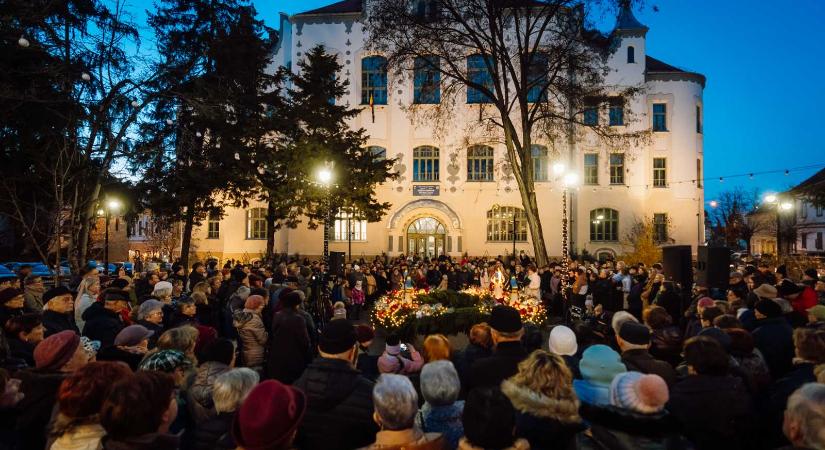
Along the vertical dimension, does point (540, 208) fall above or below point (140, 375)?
above

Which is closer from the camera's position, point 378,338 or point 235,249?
point 378,338

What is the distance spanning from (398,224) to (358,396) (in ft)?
95.1

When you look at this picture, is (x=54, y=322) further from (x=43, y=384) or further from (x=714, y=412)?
(x=714, y=412)

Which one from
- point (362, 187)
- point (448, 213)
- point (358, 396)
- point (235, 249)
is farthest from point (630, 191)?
point (358, 396)

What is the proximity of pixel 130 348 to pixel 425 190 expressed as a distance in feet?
93.8

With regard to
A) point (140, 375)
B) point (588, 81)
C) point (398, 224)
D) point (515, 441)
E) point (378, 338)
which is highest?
point (588, 81)

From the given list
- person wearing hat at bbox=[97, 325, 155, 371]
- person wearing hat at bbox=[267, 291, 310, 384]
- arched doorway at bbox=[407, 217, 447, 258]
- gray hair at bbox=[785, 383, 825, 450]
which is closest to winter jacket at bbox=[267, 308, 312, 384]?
person wearing hat at bbox=[267, 291, 310, 384]

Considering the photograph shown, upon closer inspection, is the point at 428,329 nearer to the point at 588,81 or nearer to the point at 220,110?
the point at 220,110

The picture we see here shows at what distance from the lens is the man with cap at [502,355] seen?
4.41 meters

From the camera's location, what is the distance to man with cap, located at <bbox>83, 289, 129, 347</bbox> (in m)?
6.23

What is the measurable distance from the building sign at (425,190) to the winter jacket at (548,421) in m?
29.8

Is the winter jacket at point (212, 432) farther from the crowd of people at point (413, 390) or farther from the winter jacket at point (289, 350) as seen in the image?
the winter jacket at point (289, 350)

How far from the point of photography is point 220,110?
47.6ft

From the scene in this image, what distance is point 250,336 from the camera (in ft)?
22.3
